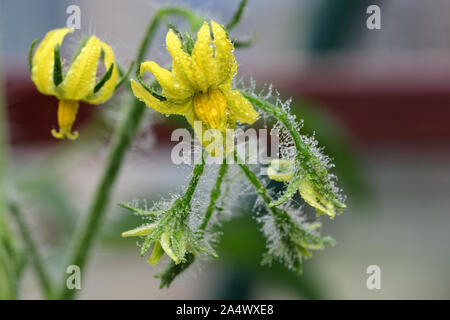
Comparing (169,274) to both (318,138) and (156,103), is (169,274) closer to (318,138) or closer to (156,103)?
(156,103)

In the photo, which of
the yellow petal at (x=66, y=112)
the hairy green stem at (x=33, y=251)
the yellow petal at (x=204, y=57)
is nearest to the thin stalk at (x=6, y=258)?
the hairy green stem at (x=33, y=251)

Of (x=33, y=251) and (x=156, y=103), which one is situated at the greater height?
(x=156, y=103)

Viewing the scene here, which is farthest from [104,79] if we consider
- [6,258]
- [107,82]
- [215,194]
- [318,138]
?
[318,138]

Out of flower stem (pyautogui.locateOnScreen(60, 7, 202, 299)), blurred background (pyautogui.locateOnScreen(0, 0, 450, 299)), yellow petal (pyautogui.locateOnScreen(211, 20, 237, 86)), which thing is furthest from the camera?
blurred background (pyautogui.locateOnScreen(0, 0, 450, 299))

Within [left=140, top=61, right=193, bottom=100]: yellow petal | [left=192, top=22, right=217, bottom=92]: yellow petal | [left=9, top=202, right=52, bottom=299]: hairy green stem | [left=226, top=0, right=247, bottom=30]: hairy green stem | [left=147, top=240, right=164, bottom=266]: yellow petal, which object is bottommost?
[left=9, top=202, right=52, bottom=299]: hairy green stem

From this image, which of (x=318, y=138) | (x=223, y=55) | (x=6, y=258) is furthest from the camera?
(x=318, y=138)

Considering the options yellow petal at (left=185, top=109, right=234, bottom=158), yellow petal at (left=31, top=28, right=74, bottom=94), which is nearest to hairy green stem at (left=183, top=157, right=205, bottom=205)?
yellow petal at (left=185, top=109, right=234, bottom=158)

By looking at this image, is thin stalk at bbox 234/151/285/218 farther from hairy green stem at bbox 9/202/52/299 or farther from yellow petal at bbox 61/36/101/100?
hairy green stem at bbox 9/202/52/299

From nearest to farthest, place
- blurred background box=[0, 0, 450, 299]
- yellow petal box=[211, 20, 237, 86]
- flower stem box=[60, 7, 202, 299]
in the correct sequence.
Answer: yellow petal box=[211, 20, 237, 86], flower stem box=[60, 7, 202, 299], blurred background box=[0, 0, 450, 299]
